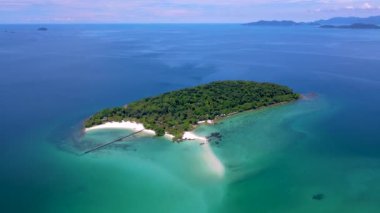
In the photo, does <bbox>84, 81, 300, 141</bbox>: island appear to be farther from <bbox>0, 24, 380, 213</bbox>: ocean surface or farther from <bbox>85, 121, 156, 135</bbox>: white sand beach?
<bbox>0, 24, 380, 213</bbox>: ocean surface

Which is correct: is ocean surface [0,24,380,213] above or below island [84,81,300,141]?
below

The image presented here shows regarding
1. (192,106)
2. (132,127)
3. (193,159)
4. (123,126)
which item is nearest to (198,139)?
(193,159)

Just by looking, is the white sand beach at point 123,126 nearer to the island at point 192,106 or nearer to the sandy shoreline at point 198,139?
the sandy shoreline at point 198,139

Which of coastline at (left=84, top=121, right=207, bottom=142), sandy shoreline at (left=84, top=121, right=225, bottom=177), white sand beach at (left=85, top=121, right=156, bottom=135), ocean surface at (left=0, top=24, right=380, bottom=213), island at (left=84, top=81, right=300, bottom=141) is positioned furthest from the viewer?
island at (left=84, top=81, right=300, bottom=141)

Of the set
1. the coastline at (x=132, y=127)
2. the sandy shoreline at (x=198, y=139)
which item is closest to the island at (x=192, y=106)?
the coastline at (x=132, y=127)

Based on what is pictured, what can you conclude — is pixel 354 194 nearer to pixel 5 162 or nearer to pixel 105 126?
pixel 105 126

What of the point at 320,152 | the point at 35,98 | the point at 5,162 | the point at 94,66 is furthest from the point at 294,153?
the point at 94,66

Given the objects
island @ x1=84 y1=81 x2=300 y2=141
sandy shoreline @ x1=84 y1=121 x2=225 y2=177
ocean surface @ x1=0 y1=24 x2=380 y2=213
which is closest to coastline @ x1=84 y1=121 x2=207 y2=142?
sandy shoreline @ x1=84 y1=121 x2=225 y2=177
